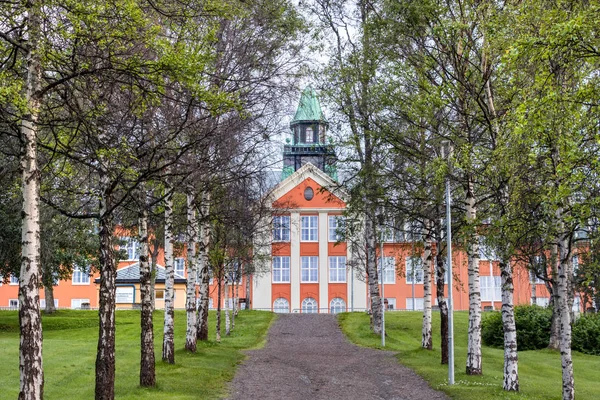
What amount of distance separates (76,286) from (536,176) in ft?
212

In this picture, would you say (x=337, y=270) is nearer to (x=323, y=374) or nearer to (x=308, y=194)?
(x=308, y=194)

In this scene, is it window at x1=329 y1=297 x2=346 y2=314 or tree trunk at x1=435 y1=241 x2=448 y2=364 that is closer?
tree trunk at x1=435 y1=241 x2=448 y2=364

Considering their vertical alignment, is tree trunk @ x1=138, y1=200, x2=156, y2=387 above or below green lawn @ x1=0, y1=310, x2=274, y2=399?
above

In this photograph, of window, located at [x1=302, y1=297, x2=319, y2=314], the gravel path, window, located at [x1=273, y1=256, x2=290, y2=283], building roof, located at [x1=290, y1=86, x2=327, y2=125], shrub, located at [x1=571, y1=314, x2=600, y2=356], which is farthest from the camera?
window, located at [x1=273, y1=256, x2=290, y2=283]

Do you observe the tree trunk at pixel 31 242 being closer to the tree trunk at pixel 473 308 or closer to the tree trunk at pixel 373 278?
the tree trunk at pixel 473 308

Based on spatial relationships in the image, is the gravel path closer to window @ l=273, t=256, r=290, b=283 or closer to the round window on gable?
window @ l=273, t=256, r=290, b=283

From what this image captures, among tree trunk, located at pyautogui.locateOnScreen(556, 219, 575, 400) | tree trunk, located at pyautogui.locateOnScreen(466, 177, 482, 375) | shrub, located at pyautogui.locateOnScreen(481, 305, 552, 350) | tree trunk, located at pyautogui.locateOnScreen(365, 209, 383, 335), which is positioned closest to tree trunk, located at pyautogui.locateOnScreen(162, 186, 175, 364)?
tree trunk, located at pyautogui.locateOnScreen(466, 177, 482, 375)

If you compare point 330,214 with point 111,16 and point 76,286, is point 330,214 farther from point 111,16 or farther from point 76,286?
point 111,16

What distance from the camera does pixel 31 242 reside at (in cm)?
979

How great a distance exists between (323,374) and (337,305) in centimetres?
4471

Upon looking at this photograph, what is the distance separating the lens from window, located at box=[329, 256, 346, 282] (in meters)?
66.9

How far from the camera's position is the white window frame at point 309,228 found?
67.3 metres

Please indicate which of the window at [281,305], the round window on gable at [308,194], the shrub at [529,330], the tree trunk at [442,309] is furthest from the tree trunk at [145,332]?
the round window on gable at [308,194]

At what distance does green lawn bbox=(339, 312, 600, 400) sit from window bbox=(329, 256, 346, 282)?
23.8 metres
